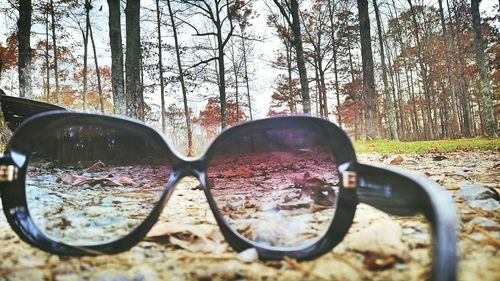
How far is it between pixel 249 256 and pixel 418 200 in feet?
1.33

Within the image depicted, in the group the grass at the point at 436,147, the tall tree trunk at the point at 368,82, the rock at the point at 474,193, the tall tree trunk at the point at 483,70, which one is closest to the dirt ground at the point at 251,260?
the rock at the point at 474,193

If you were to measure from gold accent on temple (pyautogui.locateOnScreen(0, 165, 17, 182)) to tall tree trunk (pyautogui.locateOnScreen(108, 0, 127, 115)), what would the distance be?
5130mm

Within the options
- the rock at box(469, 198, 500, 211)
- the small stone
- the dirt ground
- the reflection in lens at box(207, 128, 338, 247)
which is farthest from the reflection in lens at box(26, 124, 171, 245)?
the rock at box(469, 198, 500, 211)

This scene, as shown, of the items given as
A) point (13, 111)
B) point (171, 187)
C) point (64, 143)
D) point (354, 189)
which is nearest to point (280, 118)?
point (354, 189)

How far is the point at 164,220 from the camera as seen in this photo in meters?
1.16

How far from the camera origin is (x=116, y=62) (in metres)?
5.88

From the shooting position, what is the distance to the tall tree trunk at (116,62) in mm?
5787

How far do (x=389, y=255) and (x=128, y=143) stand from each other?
1.03m

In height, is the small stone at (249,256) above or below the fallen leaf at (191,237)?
below

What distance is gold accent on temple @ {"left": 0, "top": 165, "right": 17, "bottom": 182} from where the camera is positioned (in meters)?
0.85

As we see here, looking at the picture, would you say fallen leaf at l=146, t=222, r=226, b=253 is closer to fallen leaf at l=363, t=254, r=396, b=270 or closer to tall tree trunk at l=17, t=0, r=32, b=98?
fallen leaf at l=363, t=254, r=396, b=270

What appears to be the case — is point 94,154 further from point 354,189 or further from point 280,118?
point 354,189

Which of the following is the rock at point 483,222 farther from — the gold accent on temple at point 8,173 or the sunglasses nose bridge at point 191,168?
the gold accent on temple at point 8,173

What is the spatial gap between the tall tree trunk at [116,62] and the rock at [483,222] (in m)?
5.77
